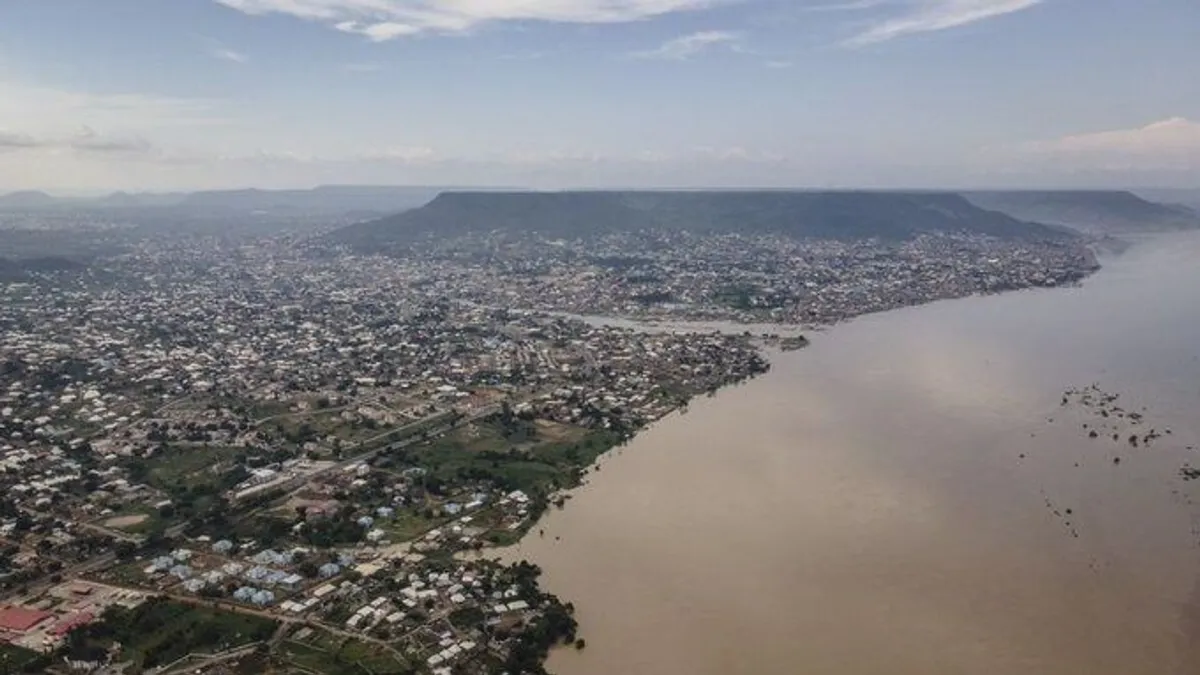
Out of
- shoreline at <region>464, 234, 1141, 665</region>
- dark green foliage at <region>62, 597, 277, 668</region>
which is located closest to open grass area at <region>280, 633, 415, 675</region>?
dark green foliage at <region>62, 597, 277, 668</region>

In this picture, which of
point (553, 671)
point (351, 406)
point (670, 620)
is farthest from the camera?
point (351, 406)

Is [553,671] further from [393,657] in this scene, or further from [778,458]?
[778,458]

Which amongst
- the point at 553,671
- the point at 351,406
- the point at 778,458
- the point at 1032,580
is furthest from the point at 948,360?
the point at 553,671

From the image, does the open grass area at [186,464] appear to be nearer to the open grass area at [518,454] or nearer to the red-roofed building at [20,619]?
the open grass area at [518,454]

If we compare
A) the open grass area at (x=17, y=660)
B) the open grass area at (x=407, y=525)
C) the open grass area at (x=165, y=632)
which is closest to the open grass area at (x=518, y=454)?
the open grass area at (x=407, y=525)

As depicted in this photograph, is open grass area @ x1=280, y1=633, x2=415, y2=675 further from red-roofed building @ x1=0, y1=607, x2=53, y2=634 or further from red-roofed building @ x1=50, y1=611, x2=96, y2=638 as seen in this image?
red-roofed building @ x1=0, y1=607, x2=53, y2=634

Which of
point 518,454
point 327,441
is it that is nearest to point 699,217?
point 327,441
